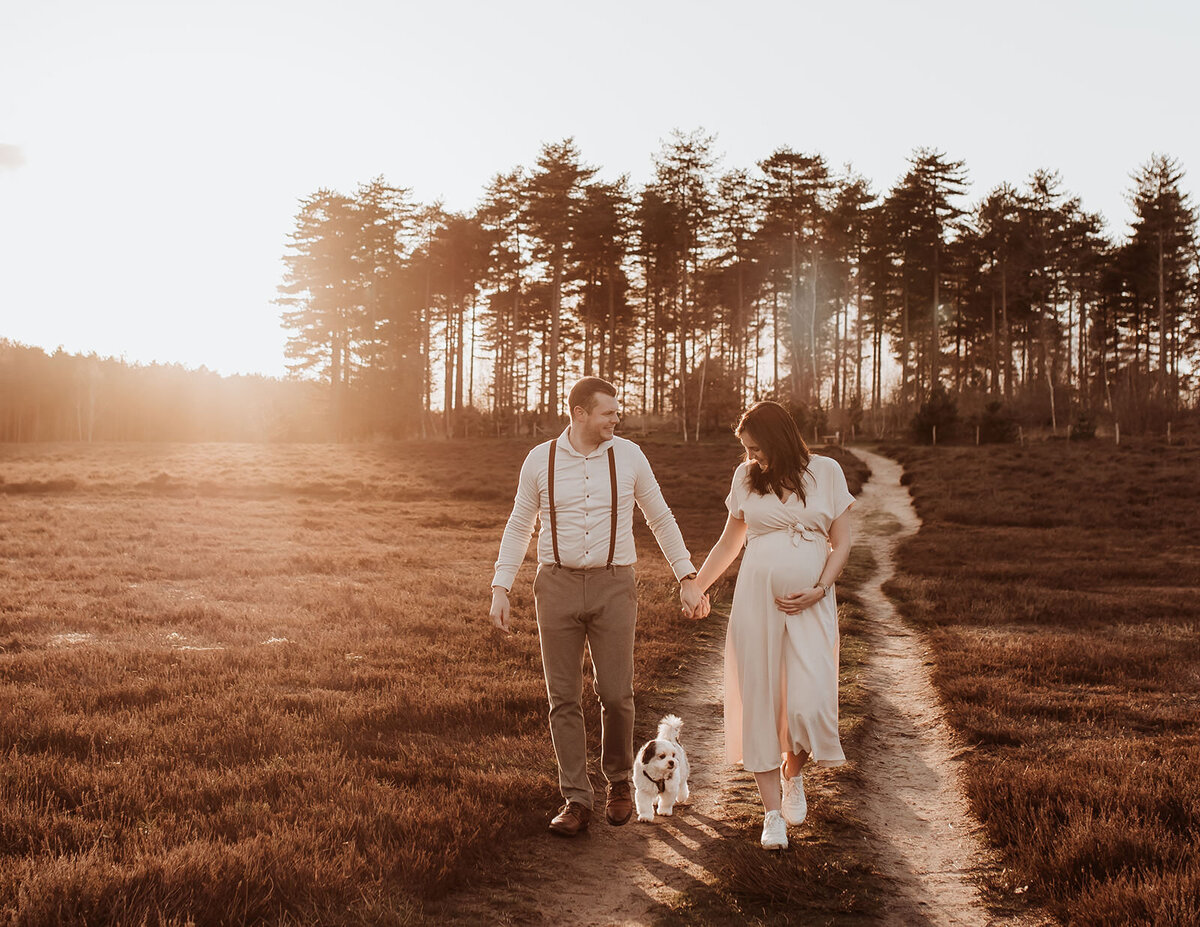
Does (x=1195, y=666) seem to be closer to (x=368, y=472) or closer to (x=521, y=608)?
(x=521, y=608)

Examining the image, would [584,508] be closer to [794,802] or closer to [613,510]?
[613,510]

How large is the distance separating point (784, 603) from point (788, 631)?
190 millimetres

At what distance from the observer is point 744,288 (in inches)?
2072

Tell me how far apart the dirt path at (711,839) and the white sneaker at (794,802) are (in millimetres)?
305

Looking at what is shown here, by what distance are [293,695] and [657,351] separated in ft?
173

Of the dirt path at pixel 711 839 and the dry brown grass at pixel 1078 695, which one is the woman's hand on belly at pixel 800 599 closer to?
the dirt path at pixel 711 839

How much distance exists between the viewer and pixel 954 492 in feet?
93.7

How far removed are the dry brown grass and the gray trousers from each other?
7.19 ft

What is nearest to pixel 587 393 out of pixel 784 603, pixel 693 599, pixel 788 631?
pixel 693 599

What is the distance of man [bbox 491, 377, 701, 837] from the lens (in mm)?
5035

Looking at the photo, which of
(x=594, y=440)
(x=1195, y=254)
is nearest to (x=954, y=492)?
(x=594, y=440)

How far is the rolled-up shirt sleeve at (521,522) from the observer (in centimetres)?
521

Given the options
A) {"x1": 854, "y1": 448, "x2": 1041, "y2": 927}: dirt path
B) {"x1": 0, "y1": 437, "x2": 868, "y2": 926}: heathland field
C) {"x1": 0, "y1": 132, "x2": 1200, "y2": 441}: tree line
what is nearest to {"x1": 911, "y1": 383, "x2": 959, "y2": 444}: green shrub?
{"x1": 0, "y1": 132, "x2": 1200, "y2": 441}: tree line

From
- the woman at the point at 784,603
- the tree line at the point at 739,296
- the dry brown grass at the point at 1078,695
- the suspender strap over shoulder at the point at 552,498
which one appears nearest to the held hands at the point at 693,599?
the woman at the point at 784,603
